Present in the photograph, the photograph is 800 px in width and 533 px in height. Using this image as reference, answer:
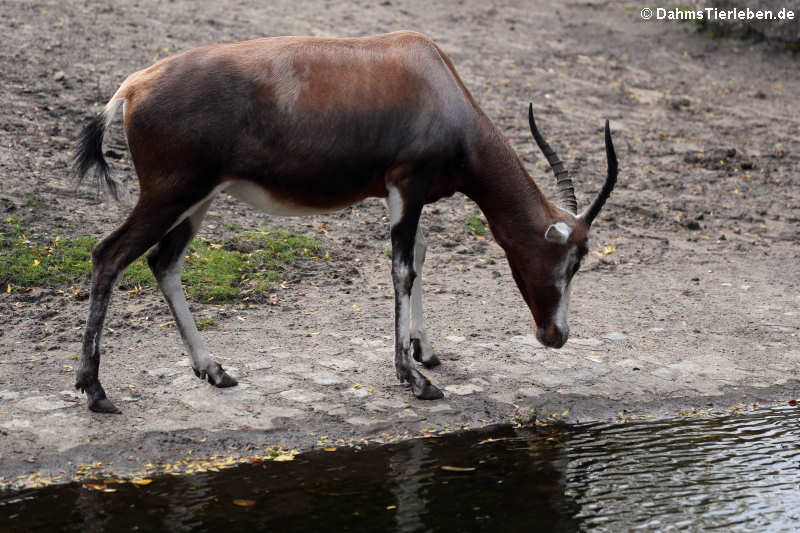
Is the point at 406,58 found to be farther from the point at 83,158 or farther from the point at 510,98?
the point at 510,98

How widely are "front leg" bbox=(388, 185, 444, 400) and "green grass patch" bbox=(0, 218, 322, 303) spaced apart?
6.79 ft

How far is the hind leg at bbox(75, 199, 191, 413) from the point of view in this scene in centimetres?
563

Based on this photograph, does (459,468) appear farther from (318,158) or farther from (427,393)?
(318,158)

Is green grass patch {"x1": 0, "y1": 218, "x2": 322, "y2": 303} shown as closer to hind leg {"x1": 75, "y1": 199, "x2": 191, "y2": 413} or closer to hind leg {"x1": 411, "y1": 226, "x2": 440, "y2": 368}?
hind leg {"x1": 411, "y1": 226, "x2": 440, "y2": 368}

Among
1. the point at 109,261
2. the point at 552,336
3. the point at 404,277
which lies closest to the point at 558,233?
the point at 552,336

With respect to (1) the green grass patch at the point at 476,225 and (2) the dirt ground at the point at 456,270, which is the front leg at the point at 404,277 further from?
(1) the green grass patch at the point at 476,225

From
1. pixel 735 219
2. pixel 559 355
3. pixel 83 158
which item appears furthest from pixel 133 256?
pixel 735 219

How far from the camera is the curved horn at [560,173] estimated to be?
6.34m

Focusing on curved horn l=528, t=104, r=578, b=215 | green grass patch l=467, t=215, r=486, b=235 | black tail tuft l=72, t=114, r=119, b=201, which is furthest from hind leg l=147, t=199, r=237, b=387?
green grass patch l=467, t=215, r=486, b=235

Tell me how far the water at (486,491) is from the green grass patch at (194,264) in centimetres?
289

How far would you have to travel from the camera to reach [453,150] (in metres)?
6.15

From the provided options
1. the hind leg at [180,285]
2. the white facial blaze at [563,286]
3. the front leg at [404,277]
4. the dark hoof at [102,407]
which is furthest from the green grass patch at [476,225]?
the dark hoof at [102,407]

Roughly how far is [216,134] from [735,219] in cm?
683

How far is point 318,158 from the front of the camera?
5.86 m
